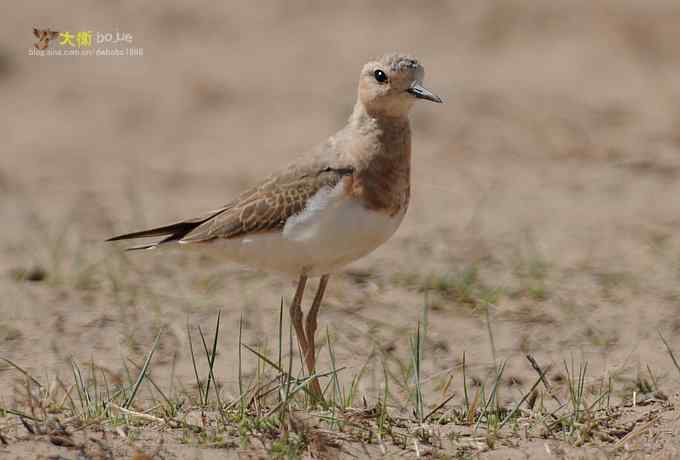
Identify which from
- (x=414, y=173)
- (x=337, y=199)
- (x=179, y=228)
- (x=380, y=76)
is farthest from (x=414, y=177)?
(x=337, y=199)

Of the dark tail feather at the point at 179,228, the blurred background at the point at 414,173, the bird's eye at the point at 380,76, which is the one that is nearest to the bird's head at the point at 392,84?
the bird's eye at the point at 380,76

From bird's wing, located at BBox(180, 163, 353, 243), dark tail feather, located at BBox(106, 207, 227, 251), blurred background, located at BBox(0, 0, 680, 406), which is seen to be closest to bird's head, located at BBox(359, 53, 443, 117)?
bird's wing, located at BBox(180, 163, 353, 243)

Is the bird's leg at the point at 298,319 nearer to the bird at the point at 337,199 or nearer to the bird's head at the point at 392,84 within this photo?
the bird at the point at 337,199

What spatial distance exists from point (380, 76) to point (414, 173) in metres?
3.66

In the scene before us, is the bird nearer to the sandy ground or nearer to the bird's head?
the bird's head

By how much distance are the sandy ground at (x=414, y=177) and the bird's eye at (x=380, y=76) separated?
3.82 feet

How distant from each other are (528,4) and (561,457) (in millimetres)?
8252

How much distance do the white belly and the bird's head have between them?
43 cm

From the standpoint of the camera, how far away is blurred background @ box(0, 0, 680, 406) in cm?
569

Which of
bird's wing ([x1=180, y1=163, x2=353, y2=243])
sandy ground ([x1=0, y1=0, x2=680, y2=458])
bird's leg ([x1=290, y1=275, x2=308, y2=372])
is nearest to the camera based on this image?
bird's wing ([x1=180, y1=163, x2=353, y2=243])

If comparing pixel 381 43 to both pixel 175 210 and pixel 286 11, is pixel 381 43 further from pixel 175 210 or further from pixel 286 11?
pixel 175 210

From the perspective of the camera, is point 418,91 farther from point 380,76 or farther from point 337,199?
point 337,199

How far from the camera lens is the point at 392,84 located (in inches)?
187

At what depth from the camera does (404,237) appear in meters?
7.13
